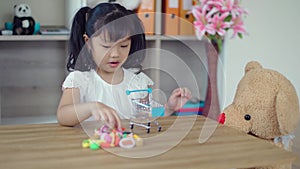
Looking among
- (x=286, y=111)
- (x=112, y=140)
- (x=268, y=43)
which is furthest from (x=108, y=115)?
(x=268, y=43)

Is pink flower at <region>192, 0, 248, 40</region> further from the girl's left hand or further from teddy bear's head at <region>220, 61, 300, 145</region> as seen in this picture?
teddy bear's head at <region>220, 61, 300, 145</region>

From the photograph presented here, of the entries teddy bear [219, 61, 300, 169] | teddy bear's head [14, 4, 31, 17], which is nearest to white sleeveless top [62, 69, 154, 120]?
teddy bear [219, 61, 300, 169]

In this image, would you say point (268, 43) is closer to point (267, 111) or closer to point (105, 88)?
point (267, 111)

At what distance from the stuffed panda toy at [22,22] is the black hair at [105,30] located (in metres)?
0.62

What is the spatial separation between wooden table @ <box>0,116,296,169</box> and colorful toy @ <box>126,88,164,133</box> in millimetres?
21

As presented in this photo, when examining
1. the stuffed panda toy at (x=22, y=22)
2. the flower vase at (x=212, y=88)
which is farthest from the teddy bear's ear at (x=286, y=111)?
the stuffed panda toy at (x=22, y=22)

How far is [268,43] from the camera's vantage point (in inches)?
86.3

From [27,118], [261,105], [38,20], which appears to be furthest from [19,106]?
[261,105]

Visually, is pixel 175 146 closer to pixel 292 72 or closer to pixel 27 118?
pixel 27 118

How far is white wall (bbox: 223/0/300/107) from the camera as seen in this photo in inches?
82.4

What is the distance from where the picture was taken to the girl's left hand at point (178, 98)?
3.21 feet

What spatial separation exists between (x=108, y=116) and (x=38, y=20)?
1371 millimetres

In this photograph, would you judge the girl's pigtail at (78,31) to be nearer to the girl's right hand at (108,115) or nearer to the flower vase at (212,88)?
the girl's right hand at (108,115)

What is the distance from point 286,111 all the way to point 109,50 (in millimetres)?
542
